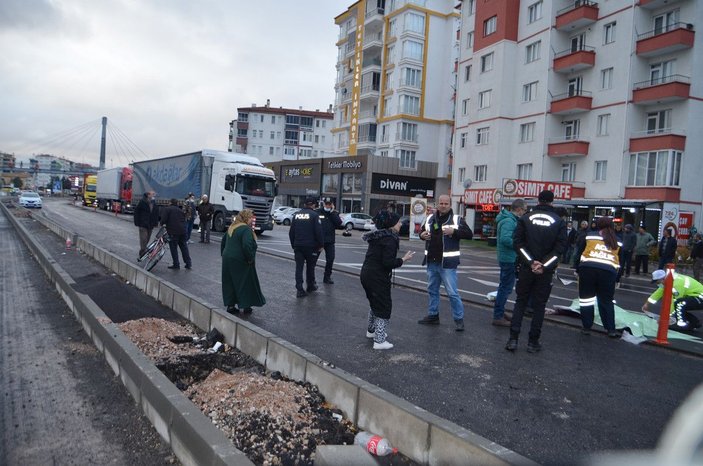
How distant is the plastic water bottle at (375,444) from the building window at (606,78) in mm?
32796

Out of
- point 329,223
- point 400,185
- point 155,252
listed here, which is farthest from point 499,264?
point 400,185

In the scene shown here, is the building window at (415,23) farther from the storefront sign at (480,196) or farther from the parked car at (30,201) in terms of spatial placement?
the parked car at (30,201)

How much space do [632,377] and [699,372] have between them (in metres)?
0.97

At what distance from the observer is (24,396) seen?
5090 millimetres

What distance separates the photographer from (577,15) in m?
32.4

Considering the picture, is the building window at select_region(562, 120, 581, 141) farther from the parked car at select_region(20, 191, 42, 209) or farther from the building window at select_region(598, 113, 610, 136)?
the parked car at select_region(20, 191, 42, 209)

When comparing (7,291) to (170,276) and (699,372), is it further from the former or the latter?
(699,372)

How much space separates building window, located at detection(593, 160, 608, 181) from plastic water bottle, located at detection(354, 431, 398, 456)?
3138 centimetres

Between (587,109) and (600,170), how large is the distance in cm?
387

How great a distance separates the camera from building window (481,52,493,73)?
3956 centimetres

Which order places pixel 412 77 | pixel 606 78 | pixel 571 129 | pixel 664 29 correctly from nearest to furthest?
1. pixel 664 29
2. pixel 606 78
3. pixel 571 129
4. pixel 412 77

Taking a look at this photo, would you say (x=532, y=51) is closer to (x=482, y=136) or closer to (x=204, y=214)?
(x=482, y=136)

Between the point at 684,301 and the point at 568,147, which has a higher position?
the point at 568,147

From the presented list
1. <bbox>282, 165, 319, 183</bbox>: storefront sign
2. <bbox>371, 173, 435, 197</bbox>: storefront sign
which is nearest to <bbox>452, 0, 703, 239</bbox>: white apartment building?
<bbox>371, 173, 435, 197</bbox>: storefront sign
